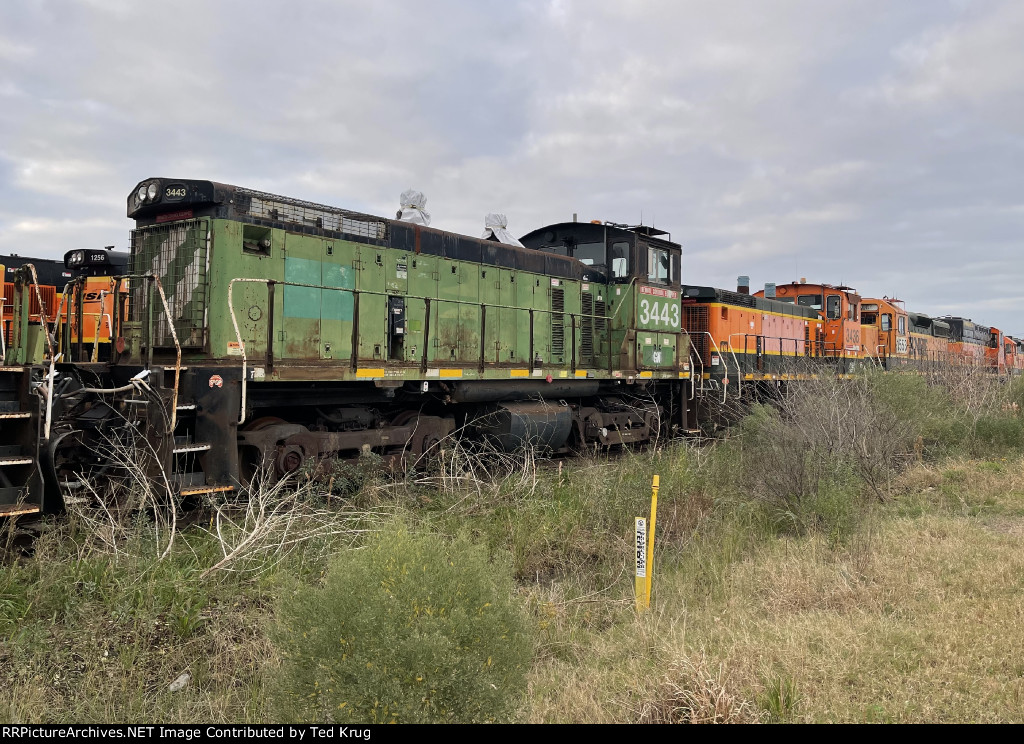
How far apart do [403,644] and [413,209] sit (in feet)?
26.7

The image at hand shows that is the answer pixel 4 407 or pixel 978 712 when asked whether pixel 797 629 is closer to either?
pixel 978 712

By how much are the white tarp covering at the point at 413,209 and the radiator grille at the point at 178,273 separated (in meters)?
3.09

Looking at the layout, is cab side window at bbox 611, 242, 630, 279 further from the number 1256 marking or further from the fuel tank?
the fuel tank

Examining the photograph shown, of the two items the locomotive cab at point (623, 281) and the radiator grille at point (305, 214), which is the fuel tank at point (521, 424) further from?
the radiator grille at point (305, 214)

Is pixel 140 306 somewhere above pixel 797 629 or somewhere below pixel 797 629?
above

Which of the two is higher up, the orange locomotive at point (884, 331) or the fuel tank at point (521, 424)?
the orange locomotive at point (884, 331)

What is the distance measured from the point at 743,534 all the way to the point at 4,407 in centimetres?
680

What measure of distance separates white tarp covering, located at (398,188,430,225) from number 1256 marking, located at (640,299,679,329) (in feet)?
14.5

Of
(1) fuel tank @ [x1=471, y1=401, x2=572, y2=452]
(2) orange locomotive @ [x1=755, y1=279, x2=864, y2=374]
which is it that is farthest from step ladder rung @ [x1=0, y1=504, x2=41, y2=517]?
(2) orange locomotive @ [x1=755, y1=279, x2=864, y2=374]

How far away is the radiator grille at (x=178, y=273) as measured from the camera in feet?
25.0

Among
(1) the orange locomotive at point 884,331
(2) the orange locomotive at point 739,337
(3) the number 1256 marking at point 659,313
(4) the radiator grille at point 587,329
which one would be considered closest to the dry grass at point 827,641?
(4) the radiator grille at point 587,329

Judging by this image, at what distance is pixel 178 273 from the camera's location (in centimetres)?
779
